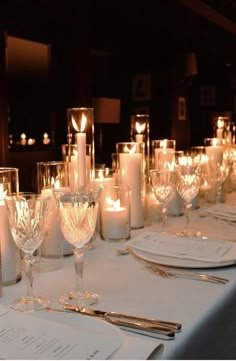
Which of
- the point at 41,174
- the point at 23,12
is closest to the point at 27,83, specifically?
the point at 23,12

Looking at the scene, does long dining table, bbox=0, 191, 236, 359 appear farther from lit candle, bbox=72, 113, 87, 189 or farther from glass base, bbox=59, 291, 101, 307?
lit candle, bbox=72, 113, 87, 189

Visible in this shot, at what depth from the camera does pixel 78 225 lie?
930mm

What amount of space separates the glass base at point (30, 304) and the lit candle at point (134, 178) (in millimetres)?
654

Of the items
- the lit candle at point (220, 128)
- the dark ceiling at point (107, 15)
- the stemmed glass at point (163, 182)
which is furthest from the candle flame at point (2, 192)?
the dark ceiling at point (107, 15)

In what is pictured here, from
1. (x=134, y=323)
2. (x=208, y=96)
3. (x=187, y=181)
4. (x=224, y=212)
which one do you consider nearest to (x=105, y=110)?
(x=208, y=96)

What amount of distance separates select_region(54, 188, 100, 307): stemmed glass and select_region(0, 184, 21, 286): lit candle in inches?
5.8

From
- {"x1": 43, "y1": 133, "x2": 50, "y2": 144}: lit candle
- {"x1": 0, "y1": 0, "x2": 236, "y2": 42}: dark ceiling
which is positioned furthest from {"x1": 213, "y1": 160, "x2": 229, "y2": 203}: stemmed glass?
{"x1": 43, "y1": 133, "x2": 50, "y2": 144}: lit candle

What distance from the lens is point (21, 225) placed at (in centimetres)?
91

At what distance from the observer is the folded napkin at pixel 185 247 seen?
1.15 m

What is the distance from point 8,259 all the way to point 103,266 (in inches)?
9.6

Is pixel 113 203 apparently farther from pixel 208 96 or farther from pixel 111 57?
pixel 208 96

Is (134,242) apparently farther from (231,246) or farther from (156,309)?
(156,309)

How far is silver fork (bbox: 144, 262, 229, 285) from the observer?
103cm

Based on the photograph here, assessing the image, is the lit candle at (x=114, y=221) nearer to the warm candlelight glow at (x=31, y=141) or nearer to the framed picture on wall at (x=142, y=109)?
the warm candlelight glow at (x=31, y=141)
